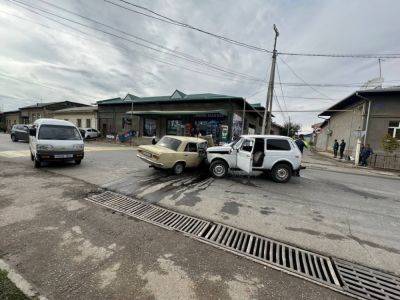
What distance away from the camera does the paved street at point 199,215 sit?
117 inches

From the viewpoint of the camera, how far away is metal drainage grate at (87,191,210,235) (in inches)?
163

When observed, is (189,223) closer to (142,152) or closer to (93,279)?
(93,279)

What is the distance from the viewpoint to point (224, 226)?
14.0 feet

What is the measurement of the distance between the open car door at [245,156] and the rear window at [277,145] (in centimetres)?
80

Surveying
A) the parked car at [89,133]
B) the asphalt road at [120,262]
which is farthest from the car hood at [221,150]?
the parked car at [89,133]

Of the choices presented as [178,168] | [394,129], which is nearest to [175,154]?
[178,168]

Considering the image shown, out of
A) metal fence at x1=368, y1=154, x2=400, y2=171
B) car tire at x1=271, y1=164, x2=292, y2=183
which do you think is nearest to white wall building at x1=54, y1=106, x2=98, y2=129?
car tire at x1=271, y1=164, x2=292, y2=183

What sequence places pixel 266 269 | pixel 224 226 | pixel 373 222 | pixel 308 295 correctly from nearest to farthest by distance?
pixel 308 295 → pixel 266 269 → pixel 224 226 → pixel 373 222

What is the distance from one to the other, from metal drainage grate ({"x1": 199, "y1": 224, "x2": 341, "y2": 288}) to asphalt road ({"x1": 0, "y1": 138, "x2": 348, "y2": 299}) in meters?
0.20

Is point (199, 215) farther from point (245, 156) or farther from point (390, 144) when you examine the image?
point (390, 144)

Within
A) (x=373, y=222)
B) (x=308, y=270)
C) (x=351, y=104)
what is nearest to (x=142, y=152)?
(x=308, y=270)

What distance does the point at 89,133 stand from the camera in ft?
93.2

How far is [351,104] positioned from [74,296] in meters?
25.6

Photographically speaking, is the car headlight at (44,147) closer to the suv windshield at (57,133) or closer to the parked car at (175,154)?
the suv windshield at (57,133)
